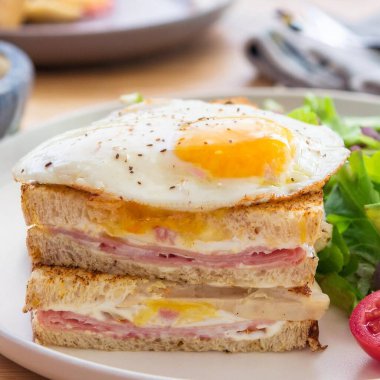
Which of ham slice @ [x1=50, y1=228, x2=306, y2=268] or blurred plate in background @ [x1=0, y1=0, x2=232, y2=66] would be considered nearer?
ham slice @ [x1=50, y1=228, x2=306, y2=268]

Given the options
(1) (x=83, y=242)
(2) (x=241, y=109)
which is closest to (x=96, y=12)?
(2) (x=241, y=109)

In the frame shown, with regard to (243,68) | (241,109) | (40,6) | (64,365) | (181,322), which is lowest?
(243,68)

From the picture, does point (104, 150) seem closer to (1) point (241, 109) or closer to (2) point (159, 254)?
(2) point (159, 254)

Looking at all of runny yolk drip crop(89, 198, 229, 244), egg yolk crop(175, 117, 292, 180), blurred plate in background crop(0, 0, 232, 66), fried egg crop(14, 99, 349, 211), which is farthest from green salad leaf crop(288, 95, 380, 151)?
blurred plate in background crop(0, 0, 232, 66)

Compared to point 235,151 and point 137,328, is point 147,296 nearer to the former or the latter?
point 137,328

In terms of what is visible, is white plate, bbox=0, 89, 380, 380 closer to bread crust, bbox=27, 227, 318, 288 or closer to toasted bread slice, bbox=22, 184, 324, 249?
bread crust, bbox=27, 227, 318, 288

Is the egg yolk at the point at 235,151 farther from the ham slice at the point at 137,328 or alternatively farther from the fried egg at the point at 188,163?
the ham slice at the point at 137,328
